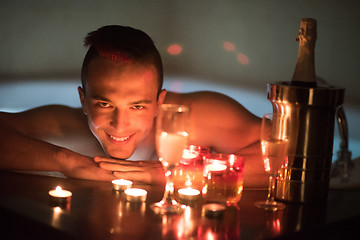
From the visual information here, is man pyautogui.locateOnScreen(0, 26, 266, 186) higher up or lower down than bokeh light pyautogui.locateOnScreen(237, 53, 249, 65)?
lower down

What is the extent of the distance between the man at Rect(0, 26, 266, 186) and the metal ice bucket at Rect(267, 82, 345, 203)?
160mm

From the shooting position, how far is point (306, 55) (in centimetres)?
130

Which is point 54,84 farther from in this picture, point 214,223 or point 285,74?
point 214,223

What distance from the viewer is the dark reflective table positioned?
3.28 ft

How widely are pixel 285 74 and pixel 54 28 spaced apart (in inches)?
63.3

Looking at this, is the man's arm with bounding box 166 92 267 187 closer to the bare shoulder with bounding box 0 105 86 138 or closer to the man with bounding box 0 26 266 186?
the man with bounding box 0 26 266 186

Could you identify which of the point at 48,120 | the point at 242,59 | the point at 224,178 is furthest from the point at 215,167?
the point at 242,59

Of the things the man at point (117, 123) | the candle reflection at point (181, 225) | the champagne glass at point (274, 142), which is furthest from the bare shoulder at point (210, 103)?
the candle reflection at point (181, 225)

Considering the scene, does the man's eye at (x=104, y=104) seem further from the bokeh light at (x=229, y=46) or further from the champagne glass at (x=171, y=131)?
the bokeh light at (x=229, y=46)

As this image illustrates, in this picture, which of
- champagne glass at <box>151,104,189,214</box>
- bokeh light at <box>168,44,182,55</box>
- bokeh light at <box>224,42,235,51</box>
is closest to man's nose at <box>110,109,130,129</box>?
champagne glass at <box>151,104,189,214</box>

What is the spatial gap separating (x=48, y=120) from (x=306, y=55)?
1379 mm

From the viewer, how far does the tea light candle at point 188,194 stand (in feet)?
4.12

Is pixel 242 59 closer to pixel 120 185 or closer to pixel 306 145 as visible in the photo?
pixel 306 145

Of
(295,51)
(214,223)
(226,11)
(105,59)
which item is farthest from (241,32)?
(214,223)
